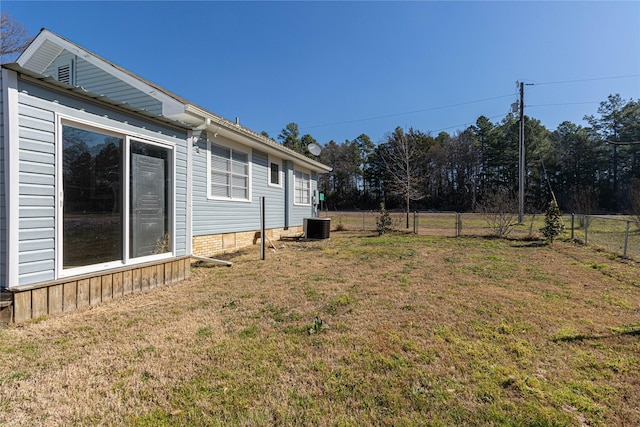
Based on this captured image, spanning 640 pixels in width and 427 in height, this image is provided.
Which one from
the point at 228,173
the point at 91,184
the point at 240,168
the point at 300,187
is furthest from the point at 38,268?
the point at 300,187

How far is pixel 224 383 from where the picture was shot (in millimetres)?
2148

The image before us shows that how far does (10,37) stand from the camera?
542 inches

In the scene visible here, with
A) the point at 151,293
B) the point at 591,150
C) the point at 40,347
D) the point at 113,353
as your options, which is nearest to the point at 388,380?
the point at 113,353

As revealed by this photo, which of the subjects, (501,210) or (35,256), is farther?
(501,210)

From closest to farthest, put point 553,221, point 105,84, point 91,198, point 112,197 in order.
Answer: point 91,198, point 112,197, point 105,84, point 553,221

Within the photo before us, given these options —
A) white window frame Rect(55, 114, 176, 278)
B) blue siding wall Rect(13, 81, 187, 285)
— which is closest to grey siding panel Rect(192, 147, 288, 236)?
white window frame Rect(55, 114, 176, 278)

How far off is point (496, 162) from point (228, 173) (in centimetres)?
4297

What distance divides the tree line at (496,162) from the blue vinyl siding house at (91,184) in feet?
92.4

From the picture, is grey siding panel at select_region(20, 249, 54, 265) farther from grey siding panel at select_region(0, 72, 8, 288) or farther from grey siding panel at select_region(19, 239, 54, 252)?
grey siding panel at select_region(0, 72, 8, 288)

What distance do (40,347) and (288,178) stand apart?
8.82 meters

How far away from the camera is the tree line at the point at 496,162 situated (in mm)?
37000

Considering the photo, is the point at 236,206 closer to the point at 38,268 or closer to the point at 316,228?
the point at 316,228

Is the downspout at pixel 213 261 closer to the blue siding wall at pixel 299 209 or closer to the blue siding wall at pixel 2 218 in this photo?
the blue siding wall at pixel 2 218

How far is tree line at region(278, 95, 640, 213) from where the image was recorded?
37000mm
